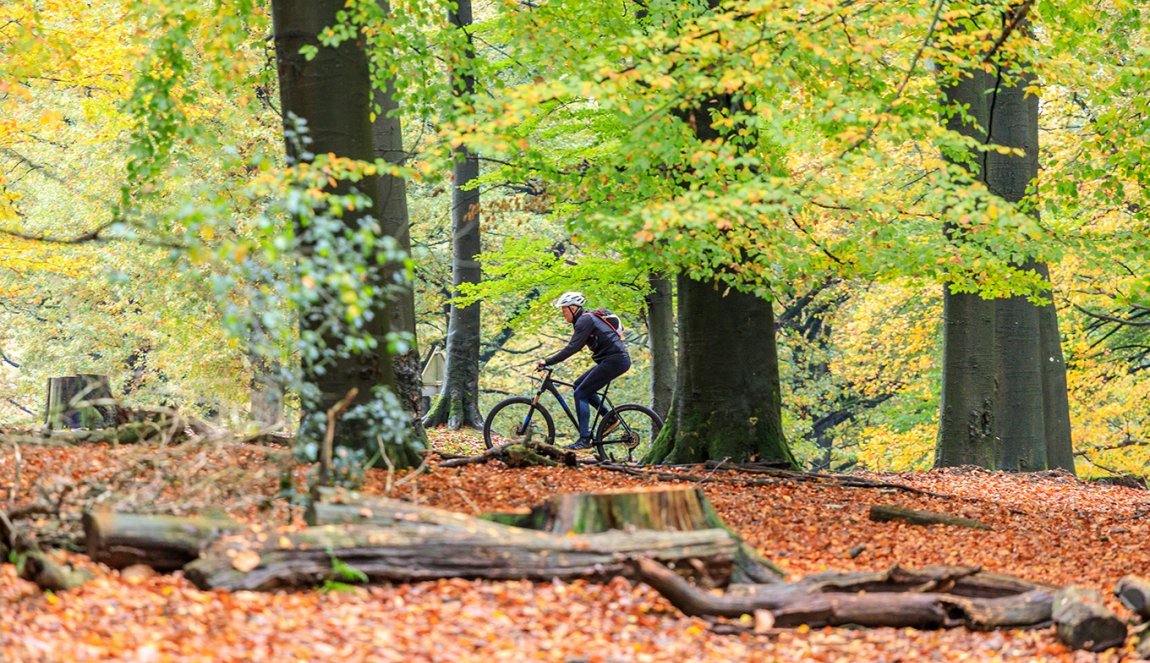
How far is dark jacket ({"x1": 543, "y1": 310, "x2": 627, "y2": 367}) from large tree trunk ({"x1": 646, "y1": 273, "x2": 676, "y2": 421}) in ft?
16.4

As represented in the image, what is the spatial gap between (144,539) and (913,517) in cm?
655

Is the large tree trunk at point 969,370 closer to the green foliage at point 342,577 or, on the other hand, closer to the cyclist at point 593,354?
the cyclist at point 593,354

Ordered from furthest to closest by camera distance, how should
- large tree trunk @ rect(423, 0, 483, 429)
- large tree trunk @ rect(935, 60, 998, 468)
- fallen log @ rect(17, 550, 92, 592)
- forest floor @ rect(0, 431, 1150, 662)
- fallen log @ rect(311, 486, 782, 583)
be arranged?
large tree trunk @ rect(423, 0, 483, 429) → large tree trunk @ rect(935, 60, 998, 468) → fallen log @ rect(311, 486, 782, 583) → fallen log @ rect(17, 550, 92, 592) → forest floor @ rect(0, 431, 1150, 662)

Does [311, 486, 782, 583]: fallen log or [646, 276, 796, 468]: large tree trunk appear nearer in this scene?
[311, 486, 782, 583]: fallen log

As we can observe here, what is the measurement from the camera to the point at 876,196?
8.54 metres

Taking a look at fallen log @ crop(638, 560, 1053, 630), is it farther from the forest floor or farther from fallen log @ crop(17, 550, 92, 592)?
fallen log @ crop(17, 550, 92, 592)

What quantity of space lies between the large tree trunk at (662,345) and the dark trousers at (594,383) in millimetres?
4802

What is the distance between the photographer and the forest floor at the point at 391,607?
5.02 metres

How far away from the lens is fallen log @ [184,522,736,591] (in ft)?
18.4

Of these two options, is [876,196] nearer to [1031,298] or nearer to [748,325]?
[748,325]

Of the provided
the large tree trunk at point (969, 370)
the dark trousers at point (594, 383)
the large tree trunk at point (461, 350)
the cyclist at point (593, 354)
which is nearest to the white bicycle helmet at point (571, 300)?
the cyclist at point (593, 354)

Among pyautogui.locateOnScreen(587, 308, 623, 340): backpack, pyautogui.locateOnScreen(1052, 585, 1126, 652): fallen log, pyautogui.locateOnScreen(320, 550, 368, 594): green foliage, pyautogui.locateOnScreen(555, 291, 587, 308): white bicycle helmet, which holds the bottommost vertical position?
pyautogui.locateOnScreen(1052, 585, 1126, 652): fallen log

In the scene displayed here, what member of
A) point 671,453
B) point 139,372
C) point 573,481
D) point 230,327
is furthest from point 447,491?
point 139,372

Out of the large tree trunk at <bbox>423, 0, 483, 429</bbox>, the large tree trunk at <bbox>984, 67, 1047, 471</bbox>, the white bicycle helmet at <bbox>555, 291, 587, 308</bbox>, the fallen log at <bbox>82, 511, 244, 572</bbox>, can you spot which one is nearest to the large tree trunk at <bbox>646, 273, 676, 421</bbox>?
the large tree trunk at <bbox>423, 0, 483, 429</bbox>
